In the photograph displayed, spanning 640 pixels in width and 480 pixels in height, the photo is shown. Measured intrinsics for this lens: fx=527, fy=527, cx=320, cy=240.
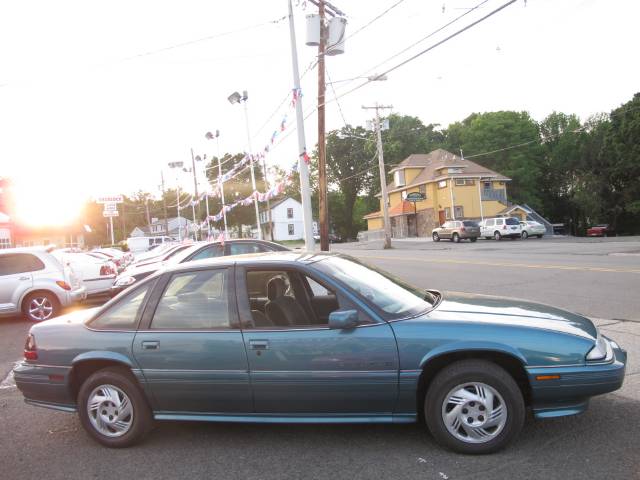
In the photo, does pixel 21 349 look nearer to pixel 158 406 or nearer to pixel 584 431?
pixel 158 406

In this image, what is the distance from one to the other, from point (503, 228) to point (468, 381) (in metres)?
37.9

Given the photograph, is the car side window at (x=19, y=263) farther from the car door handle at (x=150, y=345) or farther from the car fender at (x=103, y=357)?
the car door handle at (x=150, y=345)

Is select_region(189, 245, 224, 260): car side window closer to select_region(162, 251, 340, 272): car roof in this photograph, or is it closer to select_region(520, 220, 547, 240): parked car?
select_region(162, 251, 340, 272): car roof

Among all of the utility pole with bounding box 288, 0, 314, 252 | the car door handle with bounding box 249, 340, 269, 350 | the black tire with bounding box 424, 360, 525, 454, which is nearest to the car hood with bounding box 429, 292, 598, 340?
the black tire with bounding box 424, 360, 525, 454

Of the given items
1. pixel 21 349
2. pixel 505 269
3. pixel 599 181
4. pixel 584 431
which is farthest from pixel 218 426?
pixel 599 181

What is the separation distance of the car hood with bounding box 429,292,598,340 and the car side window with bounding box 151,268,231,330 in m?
1.61

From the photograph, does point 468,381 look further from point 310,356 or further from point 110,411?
point 110,411

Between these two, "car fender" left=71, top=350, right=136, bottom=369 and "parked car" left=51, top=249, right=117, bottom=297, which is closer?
"car fender" left=71, top=350, right=136, bottom=369

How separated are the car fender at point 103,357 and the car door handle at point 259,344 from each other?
997mm

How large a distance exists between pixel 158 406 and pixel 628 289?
968cm

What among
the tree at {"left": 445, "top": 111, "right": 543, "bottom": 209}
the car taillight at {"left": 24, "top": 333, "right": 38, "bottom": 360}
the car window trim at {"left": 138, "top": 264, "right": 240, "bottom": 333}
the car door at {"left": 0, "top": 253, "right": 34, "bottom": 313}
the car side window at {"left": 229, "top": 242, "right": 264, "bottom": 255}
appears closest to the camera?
the car window trim at {"left": 138, "top": 264, "right": 240, "bottom": 333}

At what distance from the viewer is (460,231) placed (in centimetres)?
3906

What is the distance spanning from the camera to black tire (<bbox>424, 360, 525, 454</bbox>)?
138 inches

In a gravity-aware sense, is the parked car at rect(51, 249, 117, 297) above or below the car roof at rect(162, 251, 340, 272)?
below
